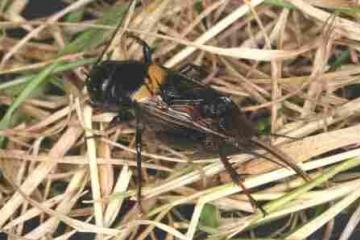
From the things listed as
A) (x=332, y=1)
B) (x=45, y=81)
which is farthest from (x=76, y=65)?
(x=332, y=1)

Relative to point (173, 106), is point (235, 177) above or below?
below

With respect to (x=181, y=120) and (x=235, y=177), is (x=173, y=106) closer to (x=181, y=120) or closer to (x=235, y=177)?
(x=181, y=120)

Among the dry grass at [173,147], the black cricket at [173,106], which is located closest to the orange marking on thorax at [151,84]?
the black cricket at [173,106]

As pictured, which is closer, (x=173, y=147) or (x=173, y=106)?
(x=173, y=106)

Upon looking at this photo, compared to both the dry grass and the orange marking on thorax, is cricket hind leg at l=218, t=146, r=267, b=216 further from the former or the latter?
the orange marking on thorax

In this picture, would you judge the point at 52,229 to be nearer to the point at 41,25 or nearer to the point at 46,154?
the point at 46,154

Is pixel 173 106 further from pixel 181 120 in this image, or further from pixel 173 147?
pixel 173 147

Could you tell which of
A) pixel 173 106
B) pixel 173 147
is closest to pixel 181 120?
pixel 173 106
